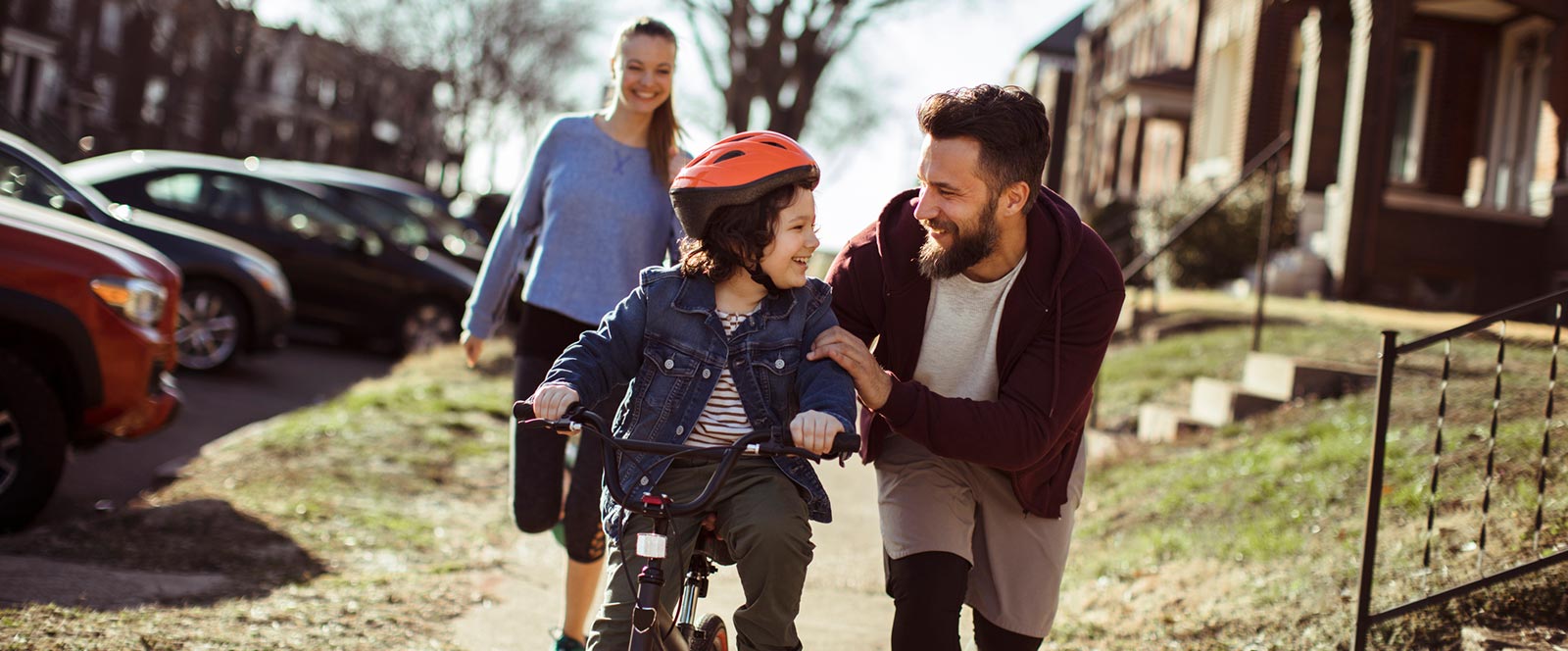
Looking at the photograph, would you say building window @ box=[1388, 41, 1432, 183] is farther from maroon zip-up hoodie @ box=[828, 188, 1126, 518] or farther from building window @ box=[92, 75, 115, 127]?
building window @ box=[92, 75, 115, 127]

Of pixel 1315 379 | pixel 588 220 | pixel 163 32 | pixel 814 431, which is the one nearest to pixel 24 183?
pixel 588 220

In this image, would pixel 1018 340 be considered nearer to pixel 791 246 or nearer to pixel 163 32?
pixel 791 246

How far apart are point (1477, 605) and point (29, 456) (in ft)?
18.4

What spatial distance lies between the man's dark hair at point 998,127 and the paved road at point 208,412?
189 inches

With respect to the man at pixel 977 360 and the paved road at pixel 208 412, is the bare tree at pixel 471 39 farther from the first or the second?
the man at pixel 977 360

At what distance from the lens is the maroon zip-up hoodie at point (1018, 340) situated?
348 cm

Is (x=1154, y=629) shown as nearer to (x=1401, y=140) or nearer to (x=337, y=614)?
(x=337, y=614)

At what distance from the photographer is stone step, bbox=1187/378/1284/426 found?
913cm

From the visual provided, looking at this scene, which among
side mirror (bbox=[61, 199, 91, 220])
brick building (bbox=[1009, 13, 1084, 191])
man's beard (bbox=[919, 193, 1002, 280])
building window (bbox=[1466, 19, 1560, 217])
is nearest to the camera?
man's beard (bbox=[919, 193, 1002, 280])

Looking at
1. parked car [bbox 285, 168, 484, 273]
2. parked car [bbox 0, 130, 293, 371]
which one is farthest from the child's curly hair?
parked car [bbox 285, 168, 484, 273]

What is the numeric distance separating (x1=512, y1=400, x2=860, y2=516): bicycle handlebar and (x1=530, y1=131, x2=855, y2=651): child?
0.46 feet

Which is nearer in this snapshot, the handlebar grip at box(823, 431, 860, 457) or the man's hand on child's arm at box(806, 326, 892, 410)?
the handlebar grip at box(823, 431, 860, 457)

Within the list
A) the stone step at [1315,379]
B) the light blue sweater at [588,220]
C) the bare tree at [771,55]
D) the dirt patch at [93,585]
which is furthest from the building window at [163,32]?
the light blue sweater at [588,220]

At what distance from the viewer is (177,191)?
525 inches
